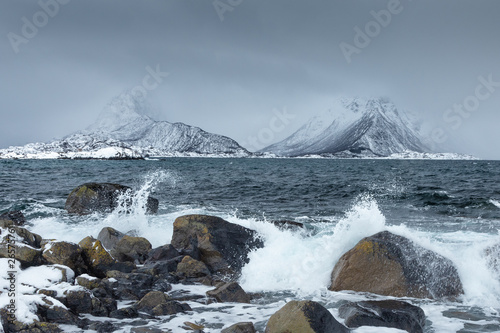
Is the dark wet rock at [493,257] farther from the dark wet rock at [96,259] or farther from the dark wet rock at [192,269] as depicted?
the dark wet rock at [96,259]

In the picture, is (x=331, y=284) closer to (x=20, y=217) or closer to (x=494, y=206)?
(x=20, y=217)

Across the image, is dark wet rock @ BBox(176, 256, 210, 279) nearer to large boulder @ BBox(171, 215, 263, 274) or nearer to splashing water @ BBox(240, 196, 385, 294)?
large boulder @ BBox(171, 215, 263, 274)

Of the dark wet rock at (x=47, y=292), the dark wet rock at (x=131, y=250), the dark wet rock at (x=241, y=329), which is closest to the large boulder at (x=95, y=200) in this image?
the dark wet rock at (x=131, y=250)

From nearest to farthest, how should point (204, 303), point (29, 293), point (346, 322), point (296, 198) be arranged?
point (346, 322) < point (29, 293) < point (204, 303) < point (296, 198)

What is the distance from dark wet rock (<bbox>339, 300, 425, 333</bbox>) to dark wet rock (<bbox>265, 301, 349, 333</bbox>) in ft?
1.61

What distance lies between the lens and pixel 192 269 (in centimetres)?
1040

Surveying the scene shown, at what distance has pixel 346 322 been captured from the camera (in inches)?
263

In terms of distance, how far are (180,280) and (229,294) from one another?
77.0 inches

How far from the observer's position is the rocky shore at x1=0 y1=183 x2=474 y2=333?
6.45m

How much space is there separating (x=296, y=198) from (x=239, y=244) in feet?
52.1

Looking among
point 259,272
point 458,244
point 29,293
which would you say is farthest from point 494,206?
point 29,293

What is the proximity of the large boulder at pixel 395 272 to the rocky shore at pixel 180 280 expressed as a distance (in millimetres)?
26

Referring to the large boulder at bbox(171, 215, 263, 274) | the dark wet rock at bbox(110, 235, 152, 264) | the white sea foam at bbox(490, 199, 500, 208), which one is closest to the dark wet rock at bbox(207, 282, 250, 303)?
the large boulder at bbox(171, 215, 263, 274)

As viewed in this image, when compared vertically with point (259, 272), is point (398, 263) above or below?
above
